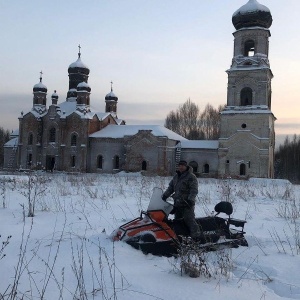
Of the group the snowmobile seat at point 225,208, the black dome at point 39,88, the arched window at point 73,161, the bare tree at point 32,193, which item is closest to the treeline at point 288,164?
the arched window at point 73,161

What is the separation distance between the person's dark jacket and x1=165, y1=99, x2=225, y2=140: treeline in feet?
170

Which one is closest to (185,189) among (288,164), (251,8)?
(251,8)

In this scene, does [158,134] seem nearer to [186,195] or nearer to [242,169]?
[242,169]

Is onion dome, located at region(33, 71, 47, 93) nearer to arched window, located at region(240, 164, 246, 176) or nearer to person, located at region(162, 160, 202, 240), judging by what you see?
arched window, located at region(240, 164, 246, 176)

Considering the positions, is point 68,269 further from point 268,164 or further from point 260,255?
point 268,164

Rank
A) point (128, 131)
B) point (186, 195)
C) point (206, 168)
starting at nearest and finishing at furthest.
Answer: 1. point (186, 195)
2. point (206, 168)
3. point (128, 131)

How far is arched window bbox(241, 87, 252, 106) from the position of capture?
108ft

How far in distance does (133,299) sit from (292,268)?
2.17 m

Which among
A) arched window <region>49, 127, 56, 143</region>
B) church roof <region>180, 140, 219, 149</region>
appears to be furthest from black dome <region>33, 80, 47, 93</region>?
church roof <region>180, 140, 219, 149</region>

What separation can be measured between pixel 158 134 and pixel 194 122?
23880 mm

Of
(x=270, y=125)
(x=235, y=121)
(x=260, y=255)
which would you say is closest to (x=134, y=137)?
(x=235, y=121)

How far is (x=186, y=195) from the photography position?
221 inches

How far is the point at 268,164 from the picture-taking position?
32.1 metres

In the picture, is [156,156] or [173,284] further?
[156,156]
